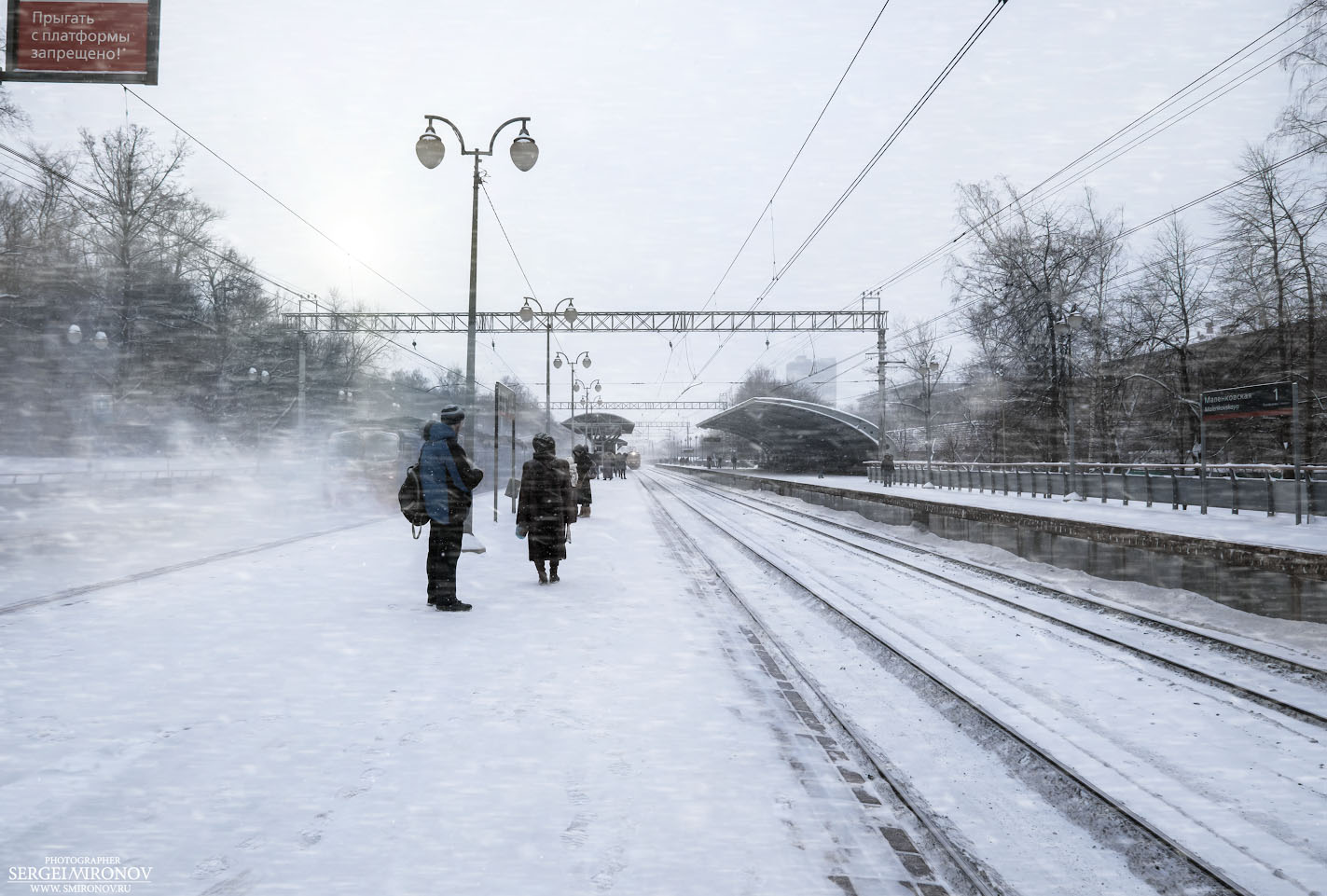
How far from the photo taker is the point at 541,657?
548 cm

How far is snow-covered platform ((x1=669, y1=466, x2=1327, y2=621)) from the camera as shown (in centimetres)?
748

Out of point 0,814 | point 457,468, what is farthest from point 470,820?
point 457,468

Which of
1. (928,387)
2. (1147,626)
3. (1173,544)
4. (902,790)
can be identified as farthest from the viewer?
(928,387)

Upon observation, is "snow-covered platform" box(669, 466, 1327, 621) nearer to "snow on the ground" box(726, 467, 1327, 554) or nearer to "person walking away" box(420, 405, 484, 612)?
"snow on the ground" box(726, 467, 1327, 554)

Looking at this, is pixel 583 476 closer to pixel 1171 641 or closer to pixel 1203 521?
pixel 1171 641

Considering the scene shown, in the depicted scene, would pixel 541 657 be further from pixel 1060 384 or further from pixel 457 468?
pixel 1060 384

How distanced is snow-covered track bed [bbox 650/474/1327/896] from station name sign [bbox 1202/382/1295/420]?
1304cm

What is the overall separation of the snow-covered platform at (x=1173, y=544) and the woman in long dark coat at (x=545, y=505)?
7141 millimetres

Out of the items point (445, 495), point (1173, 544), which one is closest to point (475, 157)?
point (445, 495)

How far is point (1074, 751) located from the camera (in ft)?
12.8

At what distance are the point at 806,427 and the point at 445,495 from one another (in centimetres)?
4842

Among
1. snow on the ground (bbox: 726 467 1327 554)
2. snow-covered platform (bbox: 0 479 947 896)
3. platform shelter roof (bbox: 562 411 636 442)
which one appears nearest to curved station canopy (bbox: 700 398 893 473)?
platform shelter roof (bbox: 562 411 636 442)

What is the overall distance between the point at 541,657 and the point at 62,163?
2748 centimetres

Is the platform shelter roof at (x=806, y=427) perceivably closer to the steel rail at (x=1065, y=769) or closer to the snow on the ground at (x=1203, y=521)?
the snow on the ground at (x=1203, y=521)
